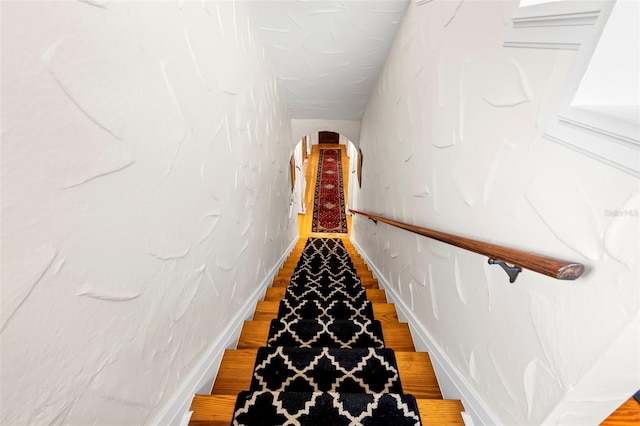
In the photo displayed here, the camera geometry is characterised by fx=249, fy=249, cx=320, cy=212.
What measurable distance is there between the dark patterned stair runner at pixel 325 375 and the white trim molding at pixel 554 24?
125 centimetres

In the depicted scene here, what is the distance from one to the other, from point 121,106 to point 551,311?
49.8 inches

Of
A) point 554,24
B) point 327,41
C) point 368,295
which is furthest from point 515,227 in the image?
point 327,41

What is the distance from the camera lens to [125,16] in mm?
665

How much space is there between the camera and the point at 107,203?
628 mm

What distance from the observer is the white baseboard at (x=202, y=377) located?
95 cm

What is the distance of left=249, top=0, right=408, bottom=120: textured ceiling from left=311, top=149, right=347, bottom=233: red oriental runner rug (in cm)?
363

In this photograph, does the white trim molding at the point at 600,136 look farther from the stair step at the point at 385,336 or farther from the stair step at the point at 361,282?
the stair step at the point at 361,282

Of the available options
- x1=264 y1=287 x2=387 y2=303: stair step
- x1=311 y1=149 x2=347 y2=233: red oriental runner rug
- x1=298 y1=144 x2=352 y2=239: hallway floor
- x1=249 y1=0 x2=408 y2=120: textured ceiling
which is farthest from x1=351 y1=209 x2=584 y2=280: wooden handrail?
x1=311 y1=149 x2=347 y2=233: red oriental runner rug

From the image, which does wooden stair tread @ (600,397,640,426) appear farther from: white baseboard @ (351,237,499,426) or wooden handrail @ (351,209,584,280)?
wooden handrail @ (351,209,584,280)

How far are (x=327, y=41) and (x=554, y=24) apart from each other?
1877 mm

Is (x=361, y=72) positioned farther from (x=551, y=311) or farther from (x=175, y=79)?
(x=551, y=311)

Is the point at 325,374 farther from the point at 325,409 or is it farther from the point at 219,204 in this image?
the point at 219,204

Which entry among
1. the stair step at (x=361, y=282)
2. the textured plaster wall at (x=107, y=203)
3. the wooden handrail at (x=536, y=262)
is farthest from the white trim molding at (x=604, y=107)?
the stair step at (x=361, y=282)

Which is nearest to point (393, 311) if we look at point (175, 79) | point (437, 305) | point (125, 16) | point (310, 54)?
point (437, 305)
